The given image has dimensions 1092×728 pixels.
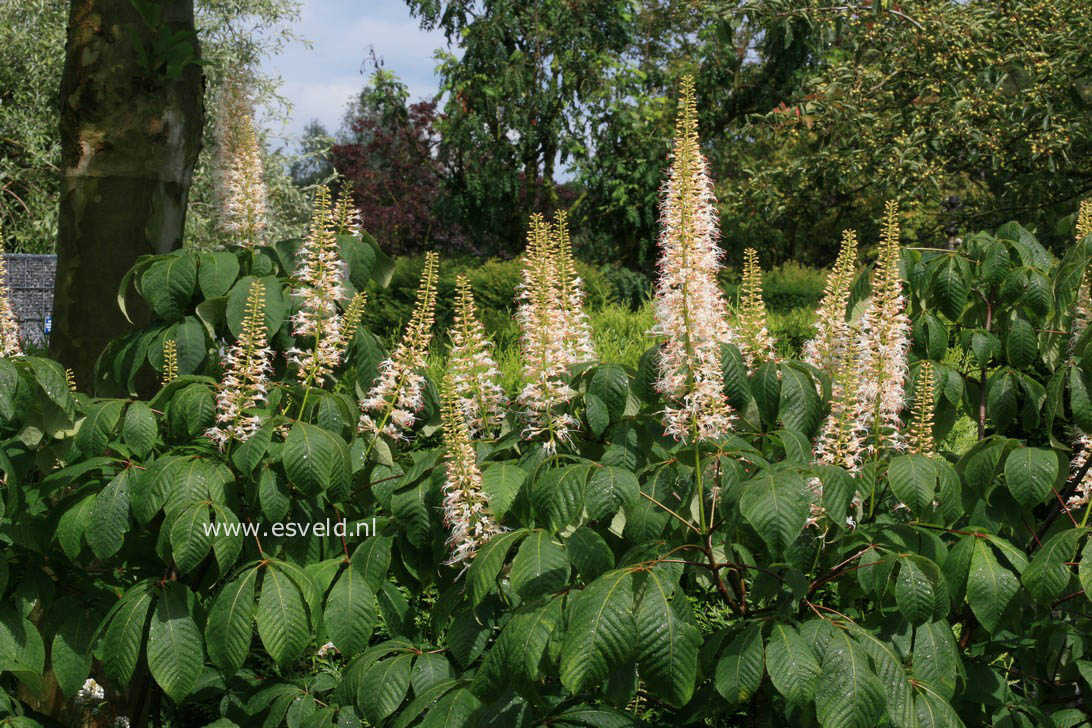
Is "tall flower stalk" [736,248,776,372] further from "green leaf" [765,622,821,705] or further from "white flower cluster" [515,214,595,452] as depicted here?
"green leaf" [765,622,821,705]

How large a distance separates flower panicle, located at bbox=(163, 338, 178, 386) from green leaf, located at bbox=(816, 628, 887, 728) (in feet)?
6.30

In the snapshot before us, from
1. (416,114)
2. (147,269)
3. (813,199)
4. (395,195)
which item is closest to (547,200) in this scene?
(416,114)

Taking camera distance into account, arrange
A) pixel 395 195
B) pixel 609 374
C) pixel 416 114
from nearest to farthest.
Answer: pixel 609 374 < pixel 416 114 < pixel 395 195

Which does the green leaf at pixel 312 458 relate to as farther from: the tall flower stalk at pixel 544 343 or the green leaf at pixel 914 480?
the green leaf at pixel 914 480

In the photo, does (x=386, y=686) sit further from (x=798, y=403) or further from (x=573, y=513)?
(x=798, y=403)

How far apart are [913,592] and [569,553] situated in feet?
2.39

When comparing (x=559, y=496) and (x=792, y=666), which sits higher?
(x=559, y=496)

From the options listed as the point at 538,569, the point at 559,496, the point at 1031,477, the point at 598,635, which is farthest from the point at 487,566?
the point at 1031,477

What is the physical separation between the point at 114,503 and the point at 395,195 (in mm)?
22234

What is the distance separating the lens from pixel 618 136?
17625mm

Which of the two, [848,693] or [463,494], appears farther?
[463,494]

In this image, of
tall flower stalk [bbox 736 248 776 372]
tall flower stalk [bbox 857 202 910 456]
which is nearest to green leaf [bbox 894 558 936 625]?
Result: tall flower stalk [bbox 857 202 910 456]

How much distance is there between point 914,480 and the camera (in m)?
2.09

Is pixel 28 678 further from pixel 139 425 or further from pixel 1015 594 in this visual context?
pixel 1015 594
